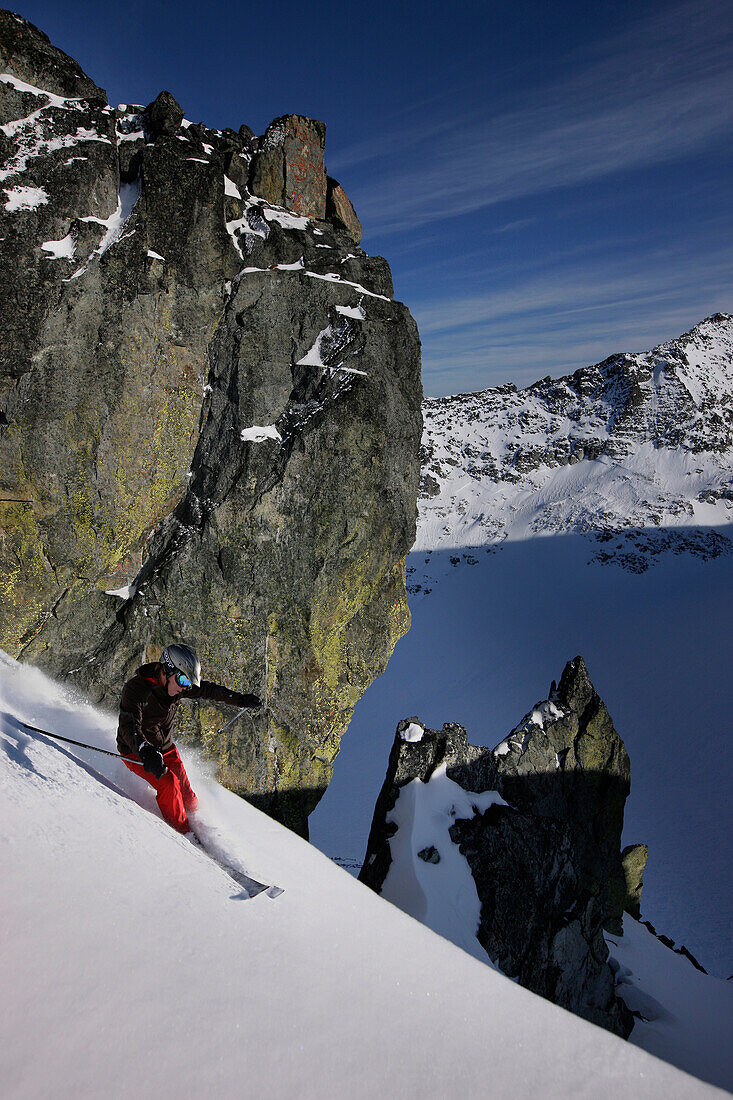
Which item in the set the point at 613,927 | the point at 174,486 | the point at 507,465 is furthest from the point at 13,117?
the point at 507,465

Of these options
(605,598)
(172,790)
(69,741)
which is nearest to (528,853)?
(172,790)

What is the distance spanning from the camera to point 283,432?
19.4 m

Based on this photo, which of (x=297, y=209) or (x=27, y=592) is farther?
(x=297, y=209)

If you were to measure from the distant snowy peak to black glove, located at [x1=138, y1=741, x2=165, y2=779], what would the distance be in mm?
95195

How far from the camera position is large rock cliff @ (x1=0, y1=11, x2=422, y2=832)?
53.6 ft

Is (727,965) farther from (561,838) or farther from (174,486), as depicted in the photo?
(174,486)

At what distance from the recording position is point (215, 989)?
348cm

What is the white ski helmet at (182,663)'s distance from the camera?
6.49 meters

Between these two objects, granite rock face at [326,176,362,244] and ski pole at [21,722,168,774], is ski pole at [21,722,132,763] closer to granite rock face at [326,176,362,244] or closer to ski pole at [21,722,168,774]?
ski pole at [21,722,168,774]

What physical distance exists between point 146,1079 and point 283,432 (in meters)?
18.0

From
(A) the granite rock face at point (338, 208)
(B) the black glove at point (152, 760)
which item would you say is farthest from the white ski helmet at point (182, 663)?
(A) the granite rock face at point (338, 208)

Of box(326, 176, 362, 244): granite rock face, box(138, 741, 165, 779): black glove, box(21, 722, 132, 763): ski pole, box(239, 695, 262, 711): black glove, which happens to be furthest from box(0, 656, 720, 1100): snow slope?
box(326, 176, 362, 244): granite rock face

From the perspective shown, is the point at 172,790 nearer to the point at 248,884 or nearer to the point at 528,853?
the point at 248,884

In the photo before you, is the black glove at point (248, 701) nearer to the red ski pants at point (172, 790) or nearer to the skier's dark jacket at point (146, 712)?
the skier's dark jacket at point (146, 712)
